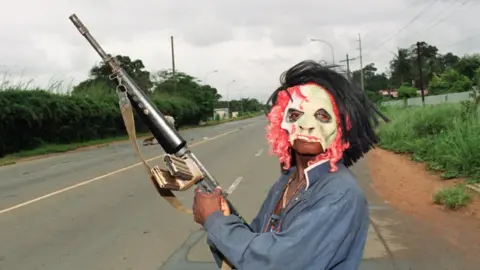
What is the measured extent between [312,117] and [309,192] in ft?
0.90

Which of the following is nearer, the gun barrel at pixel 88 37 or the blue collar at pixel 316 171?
the blue collar at pixel 316 171

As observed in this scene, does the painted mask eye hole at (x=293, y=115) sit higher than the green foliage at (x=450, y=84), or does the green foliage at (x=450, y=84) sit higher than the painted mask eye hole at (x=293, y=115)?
the painted mask eye hole at (x=293, y=115)

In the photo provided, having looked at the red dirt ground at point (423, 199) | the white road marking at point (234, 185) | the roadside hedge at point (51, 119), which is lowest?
the red dirt ground at point (423, 199)

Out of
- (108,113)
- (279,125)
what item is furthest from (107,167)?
(108,113)

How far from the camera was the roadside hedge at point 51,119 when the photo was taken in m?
25.0

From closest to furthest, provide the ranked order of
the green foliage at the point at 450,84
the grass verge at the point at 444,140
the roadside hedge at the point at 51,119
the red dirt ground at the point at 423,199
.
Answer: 1. the red dirt ground at the point at 423,199
2. the grass verge at the point at 444,140
3. the roadside hedge at the point at 51,119
4. the green foliage at the point at 450,84

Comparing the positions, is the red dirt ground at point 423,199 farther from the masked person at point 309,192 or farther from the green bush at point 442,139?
the masked person at point 309,192

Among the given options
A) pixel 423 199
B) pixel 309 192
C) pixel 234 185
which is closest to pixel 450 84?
pixel 234 185

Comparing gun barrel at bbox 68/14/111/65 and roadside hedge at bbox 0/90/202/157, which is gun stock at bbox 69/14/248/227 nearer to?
gun barrel at bbox 68/14/111/65

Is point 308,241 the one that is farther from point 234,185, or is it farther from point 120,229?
point 234,185

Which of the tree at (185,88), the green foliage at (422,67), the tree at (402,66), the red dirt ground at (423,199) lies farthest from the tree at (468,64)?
the red dirt ground at (423,199)

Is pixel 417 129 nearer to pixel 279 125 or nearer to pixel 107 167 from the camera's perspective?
pixel 107 167

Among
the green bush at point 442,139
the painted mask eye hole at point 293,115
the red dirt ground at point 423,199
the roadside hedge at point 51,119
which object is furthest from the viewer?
the roadside hedge at point 51,119

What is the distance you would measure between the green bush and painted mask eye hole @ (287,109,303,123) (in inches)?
194
